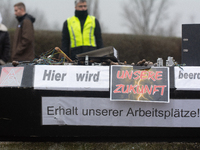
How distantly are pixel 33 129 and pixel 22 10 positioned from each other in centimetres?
282

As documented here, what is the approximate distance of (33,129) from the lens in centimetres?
275

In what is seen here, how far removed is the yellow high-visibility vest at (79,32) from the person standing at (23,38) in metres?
1.00

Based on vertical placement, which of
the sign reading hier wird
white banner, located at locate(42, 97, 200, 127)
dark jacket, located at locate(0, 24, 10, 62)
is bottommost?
white banner, located at locate(42, 97, 200, 127)

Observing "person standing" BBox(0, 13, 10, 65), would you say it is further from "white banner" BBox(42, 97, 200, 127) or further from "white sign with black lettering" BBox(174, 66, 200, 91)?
"white sign with black lettering" BBox(174, 66, 200, 91)

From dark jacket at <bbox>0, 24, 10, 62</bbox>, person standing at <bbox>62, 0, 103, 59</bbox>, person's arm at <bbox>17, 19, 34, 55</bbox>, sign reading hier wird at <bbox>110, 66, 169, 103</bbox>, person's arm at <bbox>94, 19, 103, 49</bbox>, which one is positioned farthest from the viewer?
dark jacket at <bbox>0, 24, 10, 62</bbox>

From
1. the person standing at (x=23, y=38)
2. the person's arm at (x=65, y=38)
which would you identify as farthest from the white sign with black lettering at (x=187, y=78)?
the person standing at (x=23, y=38)

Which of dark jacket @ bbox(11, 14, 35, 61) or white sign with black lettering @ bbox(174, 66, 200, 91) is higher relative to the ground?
dark jacket @ bbox(11, 14, 35, 61)

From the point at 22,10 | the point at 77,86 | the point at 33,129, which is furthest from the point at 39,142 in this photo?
the point at 22,10

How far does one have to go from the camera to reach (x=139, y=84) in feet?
8.83

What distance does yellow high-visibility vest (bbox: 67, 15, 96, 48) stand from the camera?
4.12m

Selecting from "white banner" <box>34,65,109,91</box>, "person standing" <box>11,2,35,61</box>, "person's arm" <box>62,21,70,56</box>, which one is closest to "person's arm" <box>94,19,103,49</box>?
"person's arm" <box>62,21,70,56</box>

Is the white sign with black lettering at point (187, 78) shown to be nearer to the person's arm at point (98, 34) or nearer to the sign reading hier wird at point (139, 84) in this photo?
the sign reading hier wird at point (139, 84)

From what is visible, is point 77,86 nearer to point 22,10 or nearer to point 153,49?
point 22,10

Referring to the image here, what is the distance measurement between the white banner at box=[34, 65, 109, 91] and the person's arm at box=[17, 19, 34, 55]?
211 centimetres
